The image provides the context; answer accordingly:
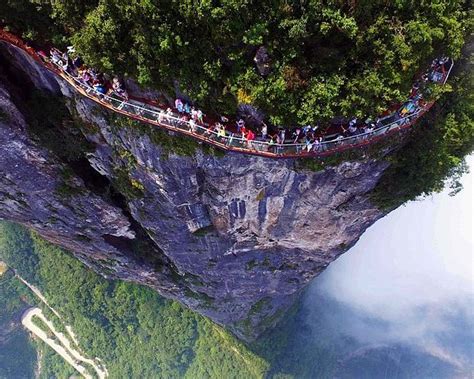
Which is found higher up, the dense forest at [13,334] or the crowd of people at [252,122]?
the crowd of people at [252,122]

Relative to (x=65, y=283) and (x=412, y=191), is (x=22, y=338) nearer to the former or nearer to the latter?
(x=65, y=283)

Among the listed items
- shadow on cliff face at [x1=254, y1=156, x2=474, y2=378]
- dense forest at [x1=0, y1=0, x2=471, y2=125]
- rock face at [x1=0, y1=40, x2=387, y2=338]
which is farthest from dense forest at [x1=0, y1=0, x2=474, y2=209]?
shadow on cliff face at [x1=254, y1=156, x2=474, y2=378]

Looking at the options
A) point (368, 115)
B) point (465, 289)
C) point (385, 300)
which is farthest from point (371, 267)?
point (368, 115)

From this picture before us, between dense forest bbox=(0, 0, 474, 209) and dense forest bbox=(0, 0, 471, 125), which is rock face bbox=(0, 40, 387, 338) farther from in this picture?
dense forest bbox=(0, 0, 471, 125)

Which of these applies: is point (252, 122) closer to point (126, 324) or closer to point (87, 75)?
→ point (87, 75)

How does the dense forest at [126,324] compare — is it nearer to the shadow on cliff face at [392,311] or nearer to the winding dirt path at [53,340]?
the winding dirt path at [53,340]

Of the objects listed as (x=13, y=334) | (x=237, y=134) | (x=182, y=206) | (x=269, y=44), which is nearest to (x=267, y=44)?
(x=269, y=44)

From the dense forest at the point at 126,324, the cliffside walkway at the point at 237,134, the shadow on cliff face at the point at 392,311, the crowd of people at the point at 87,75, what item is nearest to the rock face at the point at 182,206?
the cliffside walkway at the point at 237,134
